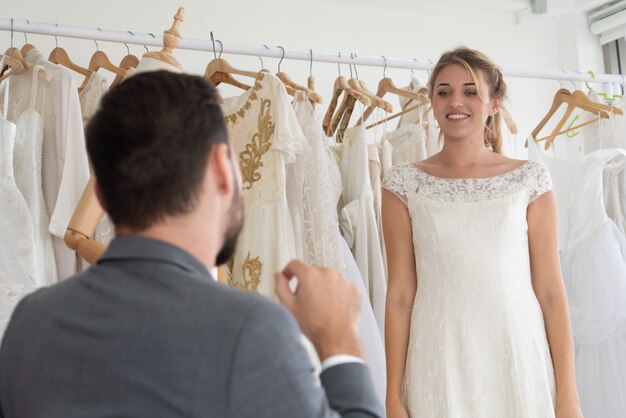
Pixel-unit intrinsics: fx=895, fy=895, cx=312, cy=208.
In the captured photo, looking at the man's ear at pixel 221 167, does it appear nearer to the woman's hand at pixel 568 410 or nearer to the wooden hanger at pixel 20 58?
the woman's hand at pixel 568 410

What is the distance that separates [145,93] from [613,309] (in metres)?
2.22

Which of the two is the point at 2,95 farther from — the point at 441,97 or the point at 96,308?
the point at 96,308

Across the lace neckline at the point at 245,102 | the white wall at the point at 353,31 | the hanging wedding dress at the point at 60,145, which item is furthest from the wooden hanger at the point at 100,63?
the white wall at the point at 353,31

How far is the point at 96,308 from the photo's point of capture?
0.86 m

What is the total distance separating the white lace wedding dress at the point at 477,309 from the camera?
6.43 feet

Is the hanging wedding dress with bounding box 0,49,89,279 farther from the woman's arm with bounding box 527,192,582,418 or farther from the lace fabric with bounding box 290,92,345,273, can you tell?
the woman's arm with bounding box 527,192,582,418

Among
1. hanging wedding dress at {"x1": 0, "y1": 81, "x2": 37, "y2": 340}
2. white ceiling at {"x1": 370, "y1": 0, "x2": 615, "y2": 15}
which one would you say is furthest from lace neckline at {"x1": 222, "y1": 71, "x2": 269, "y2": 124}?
white ceiling at {"x1": 370, "y1": 0, "x2": 615, "y2": 15}

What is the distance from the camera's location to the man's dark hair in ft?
2.88

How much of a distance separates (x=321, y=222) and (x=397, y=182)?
0.27 meters

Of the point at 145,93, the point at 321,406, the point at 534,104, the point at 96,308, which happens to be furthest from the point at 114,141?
the point at 534,104

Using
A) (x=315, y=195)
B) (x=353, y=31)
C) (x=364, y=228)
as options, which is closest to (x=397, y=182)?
(x=315, y=195)

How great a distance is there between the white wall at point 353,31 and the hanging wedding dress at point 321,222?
0.99m

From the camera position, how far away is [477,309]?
1.99 m

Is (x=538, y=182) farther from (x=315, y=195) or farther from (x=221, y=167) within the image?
(x=221, y=167)
